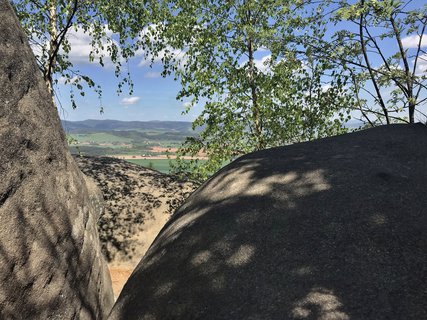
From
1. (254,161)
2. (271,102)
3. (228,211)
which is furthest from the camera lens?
(271,102)

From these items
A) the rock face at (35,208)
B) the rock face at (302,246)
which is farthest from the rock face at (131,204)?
the rock face at (35,208)

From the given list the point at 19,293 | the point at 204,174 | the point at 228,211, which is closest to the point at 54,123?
the point at 19,293

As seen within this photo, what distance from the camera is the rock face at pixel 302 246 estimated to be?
3.57m

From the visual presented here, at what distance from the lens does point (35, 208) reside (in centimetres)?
420

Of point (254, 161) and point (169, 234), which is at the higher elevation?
point (254, 161)

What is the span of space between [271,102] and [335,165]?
1062 centimetres

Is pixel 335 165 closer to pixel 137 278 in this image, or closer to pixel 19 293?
pixel 137 278

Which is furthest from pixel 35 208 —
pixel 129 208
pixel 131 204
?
pixel 131 204

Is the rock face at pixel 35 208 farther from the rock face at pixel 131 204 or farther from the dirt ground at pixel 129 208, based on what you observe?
the rock face at pixel 131 204

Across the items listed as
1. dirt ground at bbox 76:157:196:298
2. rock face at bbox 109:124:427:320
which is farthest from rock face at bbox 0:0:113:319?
dirt ground at bbox 76:157:196:298

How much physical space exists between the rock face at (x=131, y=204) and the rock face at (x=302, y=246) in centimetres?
555

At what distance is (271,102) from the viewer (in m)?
15.9

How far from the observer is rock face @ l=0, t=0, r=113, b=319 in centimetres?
388

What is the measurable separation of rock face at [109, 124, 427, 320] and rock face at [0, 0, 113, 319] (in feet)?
2.72
